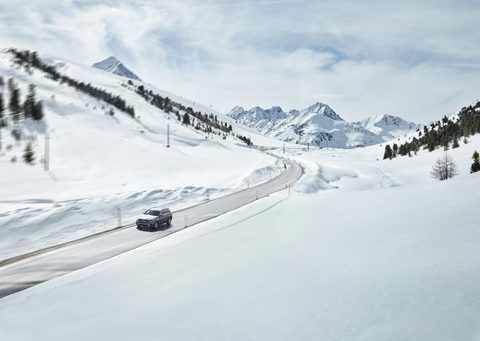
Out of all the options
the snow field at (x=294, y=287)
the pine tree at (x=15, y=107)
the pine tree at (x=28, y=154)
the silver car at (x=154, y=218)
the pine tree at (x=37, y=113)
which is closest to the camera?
the snow field at (x=294, y=287)

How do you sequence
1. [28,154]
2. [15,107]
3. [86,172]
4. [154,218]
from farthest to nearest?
[15,107]
[86,172]
[28,154]
[154,218]

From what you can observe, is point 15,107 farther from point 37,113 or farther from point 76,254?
point 76,254

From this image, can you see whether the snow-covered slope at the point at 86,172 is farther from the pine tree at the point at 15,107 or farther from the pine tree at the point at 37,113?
the pine tree at the point at 37,113

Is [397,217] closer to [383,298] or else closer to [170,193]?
[383,298]

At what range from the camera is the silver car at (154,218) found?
18.5 meters

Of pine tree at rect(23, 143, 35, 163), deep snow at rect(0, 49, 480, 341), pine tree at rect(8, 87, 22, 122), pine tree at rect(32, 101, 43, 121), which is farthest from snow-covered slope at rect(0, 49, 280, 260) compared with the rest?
pine tree at rect(32, 101, 43, 121)

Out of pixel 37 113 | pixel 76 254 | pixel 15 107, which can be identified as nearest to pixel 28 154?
pixel 37 113

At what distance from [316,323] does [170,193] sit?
25.5 metres

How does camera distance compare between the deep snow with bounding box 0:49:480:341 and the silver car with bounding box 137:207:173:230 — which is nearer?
the deep snow with bounding box 0:49:480:341

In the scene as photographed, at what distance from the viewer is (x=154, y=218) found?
1870 centimetres

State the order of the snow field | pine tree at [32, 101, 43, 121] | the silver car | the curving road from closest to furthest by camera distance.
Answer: the snow field → the curving road → the silver car → pine tree at [32, 101, 43, 121]

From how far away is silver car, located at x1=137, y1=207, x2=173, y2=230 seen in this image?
60.7 feet

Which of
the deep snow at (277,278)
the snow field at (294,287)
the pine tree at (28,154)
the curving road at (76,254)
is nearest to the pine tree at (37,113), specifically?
the pine tree at (28,154)

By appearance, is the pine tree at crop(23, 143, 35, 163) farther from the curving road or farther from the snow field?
the snow field
